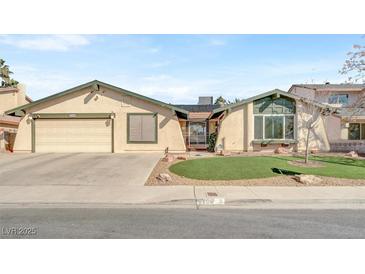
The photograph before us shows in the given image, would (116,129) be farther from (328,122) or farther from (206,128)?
(328,122)

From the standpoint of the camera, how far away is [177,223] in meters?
5.56

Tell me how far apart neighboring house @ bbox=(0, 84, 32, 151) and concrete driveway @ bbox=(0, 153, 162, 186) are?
7305mm

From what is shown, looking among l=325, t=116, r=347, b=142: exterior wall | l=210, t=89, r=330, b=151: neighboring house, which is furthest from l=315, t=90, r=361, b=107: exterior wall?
l=210, t=89, r=330, b=151: neighboring house

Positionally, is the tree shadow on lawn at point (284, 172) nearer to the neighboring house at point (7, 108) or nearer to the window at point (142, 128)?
the window at point (142, 128)

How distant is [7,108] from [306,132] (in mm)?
25374

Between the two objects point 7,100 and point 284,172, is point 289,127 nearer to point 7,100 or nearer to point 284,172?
point 284,172

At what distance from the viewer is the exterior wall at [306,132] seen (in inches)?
703

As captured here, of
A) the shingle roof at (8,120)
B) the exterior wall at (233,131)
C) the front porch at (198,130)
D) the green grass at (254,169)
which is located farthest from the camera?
the front porch at (198,130)

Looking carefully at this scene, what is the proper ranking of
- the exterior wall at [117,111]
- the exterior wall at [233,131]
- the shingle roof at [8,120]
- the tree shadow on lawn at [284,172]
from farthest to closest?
the shingle roof at [8,120]
the exterior wall at [233,131]
the exterior wall at [117,111]
the tree shadow on lawn at [284,172]

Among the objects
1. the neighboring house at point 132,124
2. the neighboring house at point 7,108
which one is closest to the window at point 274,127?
the neighboring house at point 132,124

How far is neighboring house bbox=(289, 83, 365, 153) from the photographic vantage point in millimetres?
19156

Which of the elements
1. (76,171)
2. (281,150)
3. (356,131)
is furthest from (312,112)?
(76,171)

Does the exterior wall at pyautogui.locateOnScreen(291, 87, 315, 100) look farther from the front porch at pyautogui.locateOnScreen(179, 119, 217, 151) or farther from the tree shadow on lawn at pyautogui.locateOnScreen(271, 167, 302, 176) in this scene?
the tree shadow on lawn at pyautogui.locateOnScreen(271, 167, 302, 176)
